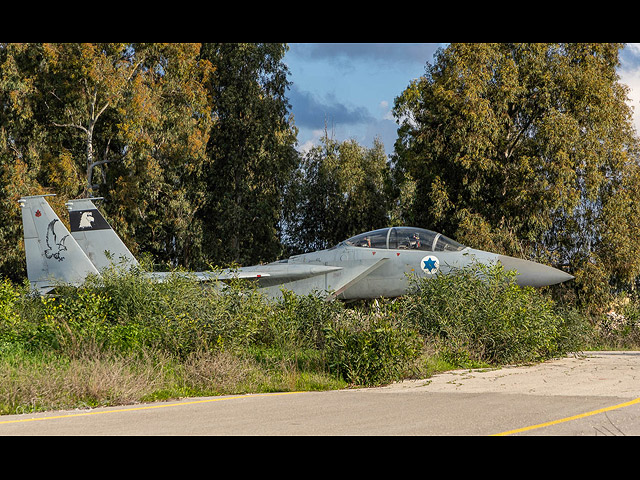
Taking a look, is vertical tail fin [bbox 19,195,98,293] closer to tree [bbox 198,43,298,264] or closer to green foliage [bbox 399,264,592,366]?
green foliage [bbox 399,264,592,366]

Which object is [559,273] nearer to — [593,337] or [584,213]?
[593,337]

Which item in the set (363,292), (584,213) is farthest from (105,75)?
(584,213)

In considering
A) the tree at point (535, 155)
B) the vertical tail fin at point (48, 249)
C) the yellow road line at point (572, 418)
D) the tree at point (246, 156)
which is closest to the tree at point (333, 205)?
the tree at point (246, 156)

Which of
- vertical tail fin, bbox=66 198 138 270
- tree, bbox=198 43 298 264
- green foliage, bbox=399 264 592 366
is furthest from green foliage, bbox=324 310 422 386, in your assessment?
tree, bbox=198 43 298 264

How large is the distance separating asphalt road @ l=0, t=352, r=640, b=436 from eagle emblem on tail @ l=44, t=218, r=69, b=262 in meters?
14.4

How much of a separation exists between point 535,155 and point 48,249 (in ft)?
62.3

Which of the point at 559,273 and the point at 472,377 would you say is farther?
the point at 559,273

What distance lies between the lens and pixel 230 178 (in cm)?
3859

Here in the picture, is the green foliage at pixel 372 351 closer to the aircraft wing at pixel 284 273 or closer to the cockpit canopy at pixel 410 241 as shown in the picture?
the cockpit canopy at pixel 410 241

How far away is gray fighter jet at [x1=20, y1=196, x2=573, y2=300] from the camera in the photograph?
17.0m

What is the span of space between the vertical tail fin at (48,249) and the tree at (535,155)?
14466 mm

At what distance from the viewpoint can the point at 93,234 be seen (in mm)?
23453

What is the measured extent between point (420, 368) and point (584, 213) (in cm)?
1865

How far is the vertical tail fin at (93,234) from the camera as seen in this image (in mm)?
23344
